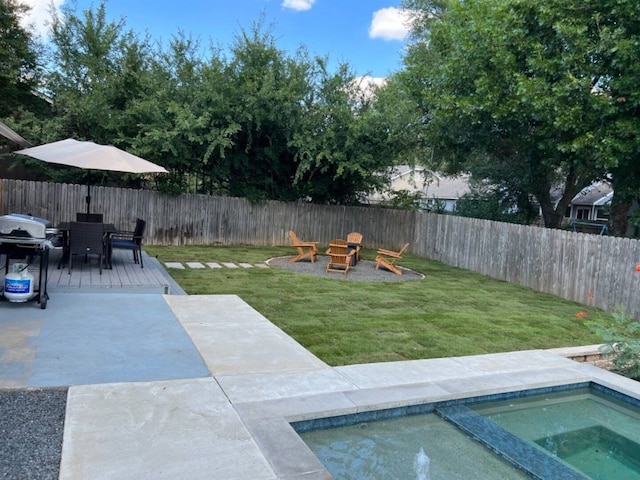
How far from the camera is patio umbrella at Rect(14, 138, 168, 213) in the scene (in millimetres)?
6926

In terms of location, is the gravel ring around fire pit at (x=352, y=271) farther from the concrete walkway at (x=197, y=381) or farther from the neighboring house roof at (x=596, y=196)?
the neighboring house roof at (x=596, y=196)

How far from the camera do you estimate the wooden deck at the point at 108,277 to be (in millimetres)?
6356

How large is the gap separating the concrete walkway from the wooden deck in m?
0.36

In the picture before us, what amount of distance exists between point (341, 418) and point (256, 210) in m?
12.0

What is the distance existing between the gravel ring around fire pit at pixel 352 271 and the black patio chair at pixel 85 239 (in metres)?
4.45

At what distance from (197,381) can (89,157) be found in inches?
189

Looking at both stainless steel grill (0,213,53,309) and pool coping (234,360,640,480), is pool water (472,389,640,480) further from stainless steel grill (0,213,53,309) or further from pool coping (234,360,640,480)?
stainless steel grill (0,213,53,309)

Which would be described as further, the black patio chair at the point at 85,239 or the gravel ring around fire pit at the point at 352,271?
the gravel ring around fire pit at the point at 352,271

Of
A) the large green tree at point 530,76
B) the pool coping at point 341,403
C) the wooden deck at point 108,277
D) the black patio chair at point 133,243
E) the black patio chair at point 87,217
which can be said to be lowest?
the pool coping at point 341,403

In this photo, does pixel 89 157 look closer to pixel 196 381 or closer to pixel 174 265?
pixel 174 265

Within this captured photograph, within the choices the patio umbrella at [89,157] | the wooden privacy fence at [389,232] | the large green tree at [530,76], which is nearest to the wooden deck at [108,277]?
the patio umbrella at [89,157]

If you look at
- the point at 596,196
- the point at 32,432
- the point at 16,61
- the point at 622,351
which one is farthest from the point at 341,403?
the point at 596,196

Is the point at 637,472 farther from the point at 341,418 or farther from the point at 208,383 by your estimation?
the point at 208,383

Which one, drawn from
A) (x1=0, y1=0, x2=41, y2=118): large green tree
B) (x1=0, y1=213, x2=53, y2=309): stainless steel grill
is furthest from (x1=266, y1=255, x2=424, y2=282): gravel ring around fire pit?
(x1=0, y1=0, x2=41, y2=118): large green tree
